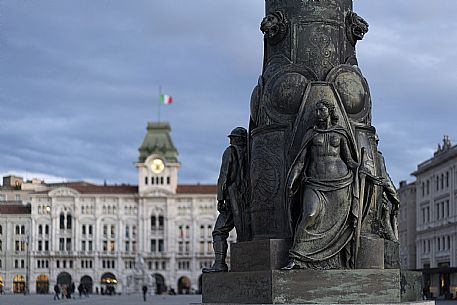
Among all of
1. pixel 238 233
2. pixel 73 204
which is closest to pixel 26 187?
pixel 73 204

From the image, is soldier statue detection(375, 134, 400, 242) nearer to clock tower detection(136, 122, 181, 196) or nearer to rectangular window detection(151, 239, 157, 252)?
clock tower detection(136, 122, 181, 196)

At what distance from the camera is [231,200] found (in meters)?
11.9

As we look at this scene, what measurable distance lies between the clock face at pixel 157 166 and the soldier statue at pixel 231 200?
108m

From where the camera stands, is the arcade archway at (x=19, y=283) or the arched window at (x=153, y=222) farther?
the arched window at (x=153, y=222)

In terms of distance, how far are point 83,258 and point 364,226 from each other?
11047cm

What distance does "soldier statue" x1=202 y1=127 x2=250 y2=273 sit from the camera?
466 inches

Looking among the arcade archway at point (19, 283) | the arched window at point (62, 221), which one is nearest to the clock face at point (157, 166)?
the arched window at point (62, 221)

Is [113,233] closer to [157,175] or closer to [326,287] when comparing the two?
[157,175]

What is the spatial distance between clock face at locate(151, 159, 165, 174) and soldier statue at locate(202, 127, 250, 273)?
108 metres

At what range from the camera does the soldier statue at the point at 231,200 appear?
38.9 ft

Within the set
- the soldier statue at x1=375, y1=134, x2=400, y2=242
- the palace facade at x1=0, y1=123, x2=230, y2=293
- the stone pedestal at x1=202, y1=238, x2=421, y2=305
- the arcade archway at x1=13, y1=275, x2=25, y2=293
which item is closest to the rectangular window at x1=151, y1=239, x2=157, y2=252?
the palace facade at x1=0, y1=123, x2=230, y2=293

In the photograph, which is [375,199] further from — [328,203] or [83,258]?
[83,258]

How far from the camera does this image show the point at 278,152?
1136cm

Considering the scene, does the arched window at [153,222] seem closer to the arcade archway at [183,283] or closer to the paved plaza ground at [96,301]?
the arcade archway at [183,283]
